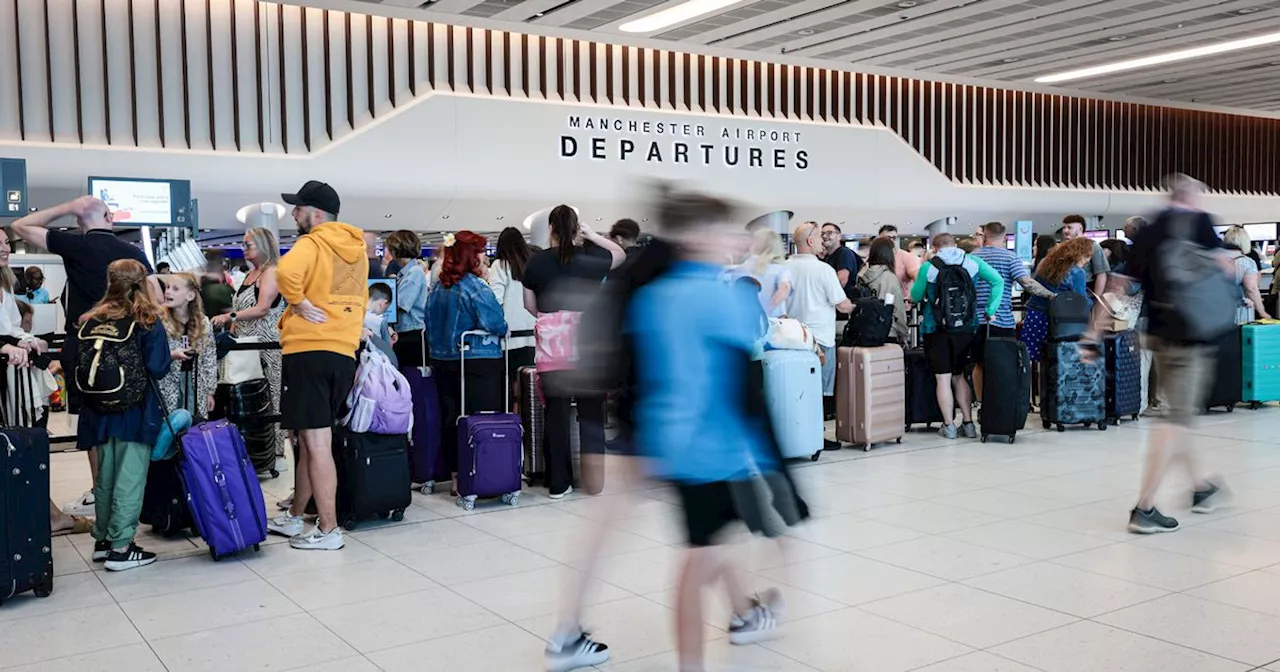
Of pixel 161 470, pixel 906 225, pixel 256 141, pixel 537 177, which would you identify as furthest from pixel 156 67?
pixel 906 225

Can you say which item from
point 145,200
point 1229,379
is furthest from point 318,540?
point 1229,379

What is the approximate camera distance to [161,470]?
4.92 meters

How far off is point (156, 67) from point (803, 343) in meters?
7.62

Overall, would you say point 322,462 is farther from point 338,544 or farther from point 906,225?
point 906,225

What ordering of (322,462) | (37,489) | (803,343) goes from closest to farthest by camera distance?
(37,489) → (322,462) → (803,343)

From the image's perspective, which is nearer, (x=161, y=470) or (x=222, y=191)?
(x=161, y=470)

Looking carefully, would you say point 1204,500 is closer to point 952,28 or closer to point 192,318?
point 192,318

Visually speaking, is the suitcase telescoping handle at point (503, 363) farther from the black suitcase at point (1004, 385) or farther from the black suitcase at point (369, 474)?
the black suitcase at point (1004, 385)

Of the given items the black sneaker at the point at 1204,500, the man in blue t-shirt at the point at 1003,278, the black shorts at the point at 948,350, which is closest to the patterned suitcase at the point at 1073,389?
the man in blue t-shirt at the point at 1003,278

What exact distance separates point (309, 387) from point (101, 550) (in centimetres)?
107

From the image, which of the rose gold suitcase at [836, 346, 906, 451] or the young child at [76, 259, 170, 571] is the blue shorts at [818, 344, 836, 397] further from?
the young child at [76, 259, 170, 571]

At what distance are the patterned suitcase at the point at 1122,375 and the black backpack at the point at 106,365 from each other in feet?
21.6

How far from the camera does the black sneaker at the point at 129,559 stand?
4.37 meters

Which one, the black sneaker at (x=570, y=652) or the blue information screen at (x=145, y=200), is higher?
the blue information screen at (x=145, y=200)
